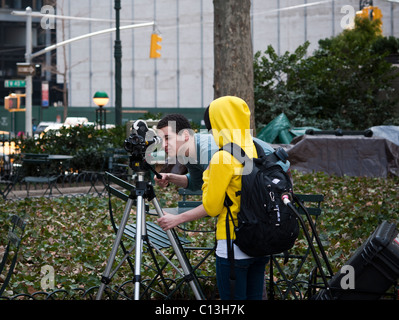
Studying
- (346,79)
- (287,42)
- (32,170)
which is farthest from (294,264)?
(287,42)

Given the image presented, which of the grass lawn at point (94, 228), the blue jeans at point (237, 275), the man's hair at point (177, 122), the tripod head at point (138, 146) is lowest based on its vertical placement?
the grass lawn at point (94, 228)

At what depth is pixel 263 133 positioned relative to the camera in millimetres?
16859

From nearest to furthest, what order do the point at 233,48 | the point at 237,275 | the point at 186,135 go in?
the point at 237,275 < the point at 186,135 < the point at 233,48

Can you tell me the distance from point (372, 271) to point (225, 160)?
1.01 m

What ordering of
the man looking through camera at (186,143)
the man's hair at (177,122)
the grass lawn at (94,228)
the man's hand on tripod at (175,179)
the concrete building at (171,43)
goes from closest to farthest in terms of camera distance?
the man looking through camera at (186,143), the man's hair at (177,122), the man's hand on tripod at (175,179), the grass lawn at (94,228), the concrete building at (171,43)

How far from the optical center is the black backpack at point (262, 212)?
10.8ft

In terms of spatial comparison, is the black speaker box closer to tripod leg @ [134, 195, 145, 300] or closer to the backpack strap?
the backpack strap

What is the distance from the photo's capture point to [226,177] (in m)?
3.33

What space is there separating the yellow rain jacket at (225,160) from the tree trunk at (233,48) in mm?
8069

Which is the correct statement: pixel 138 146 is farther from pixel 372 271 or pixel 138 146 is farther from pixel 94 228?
pixel 94 228

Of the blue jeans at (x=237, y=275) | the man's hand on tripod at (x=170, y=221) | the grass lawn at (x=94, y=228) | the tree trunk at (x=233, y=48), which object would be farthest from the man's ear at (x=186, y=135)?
the tree trunk at (x=233, y=48)

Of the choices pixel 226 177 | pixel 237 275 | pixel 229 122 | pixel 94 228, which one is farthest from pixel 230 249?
pixel 94 228

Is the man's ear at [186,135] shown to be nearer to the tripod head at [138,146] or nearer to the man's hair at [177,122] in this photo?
the man's hair at [177,122]
